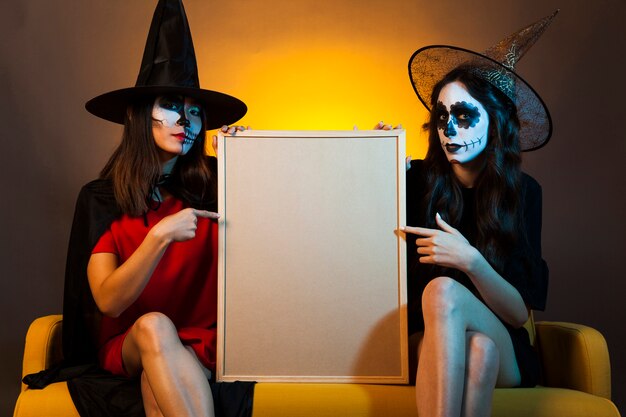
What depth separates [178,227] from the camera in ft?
7.10

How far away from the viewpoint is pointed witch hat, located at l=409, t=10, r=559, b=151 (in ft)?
7.83

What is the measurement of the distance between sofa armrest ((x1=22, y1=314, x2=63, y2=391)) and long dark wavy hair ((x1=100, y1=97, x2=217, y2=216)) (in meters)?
0.42

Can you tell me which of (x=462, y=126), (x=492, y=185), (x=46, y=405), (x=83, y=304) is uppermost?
→ (x=462, y=126)

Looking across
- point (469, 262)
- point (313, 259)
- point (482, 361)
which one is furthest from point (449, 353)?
point (313, 259)

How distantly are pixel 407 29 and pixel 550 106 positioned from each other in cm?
67

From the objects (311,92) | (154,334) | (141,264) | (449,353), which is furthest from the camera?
(311,92)

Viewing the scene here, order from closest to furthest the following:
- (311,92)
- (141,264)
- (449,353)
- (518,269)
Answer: (449,353), (141,264), (518,269), (311,92)

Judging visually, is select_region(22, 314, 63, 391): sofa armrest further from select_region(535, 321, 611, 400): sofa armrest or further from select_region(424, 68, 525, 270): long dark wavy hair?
select_region(535, 321, 611, 400): sofa armrest

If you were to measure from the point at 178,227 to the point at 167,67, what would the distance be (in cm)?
54

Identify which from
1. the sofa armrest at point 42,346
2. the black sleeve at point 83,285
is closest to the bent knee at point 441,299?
the black sleeve at point 83,285

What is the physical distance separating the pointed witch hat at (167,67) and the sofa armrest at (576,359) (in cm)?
123

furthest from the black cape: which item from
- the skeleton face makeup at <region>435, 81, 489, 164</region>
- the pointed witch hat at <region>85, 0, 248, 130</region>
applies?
the skeleton face makeup at <region>435, 81, 489, 164</region>

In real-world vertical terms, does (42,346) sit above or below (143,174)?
Result: below

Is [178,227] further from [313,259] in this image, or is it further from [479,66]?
[479,66]
